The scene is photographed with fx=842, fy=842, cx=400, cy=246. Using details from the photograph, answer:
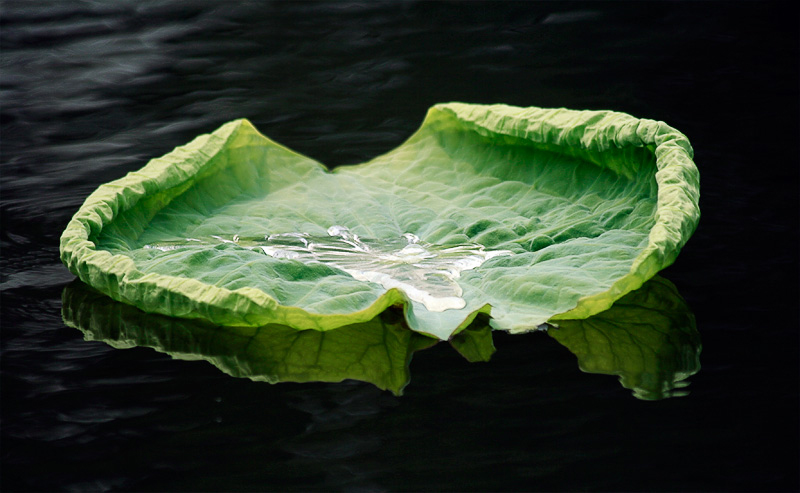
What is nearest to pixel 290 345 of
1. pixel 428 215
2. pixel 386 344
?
pixel 386 344

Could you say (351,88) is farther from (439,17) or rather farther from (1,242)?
(1,242)

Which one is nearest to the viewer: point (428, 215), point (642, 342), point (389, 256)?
point (642, 342)

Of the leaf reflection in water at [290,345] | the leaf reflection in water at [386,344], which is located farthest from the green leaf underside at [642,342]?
the leaf reflection in water at [290,345]

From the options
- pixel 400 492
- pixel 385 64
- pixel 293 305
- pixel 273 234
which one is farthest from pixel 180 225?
pixel 385 64

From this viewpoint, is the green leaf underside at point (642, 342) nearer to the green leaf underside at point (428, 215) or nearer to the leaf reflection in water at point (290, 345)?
the green leaf underside at point (428, 215)

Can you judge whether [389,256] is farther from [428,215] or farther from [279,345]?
[279,345]

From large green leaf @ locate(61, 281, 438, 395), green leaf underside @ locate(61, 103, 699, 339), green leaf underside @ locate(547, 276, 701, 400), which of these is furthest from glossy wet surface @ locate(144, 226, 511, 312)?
green leaf underside @ locate(547, 276, 701, 400)
